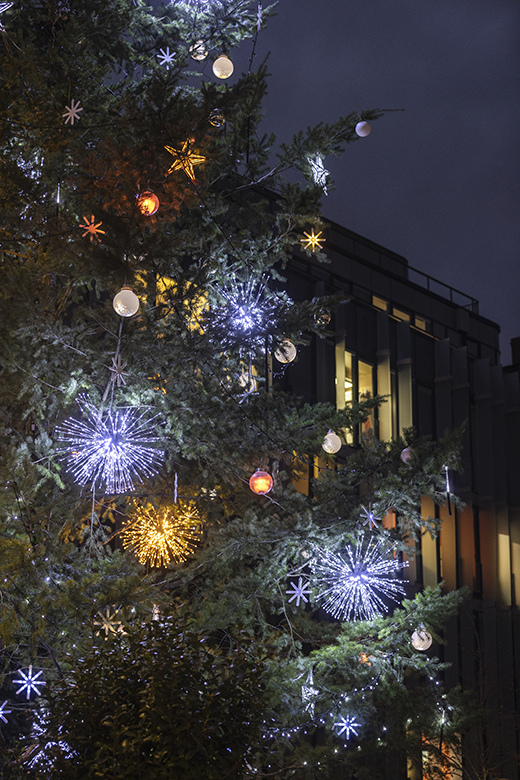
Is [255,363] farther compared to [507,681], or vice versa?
[507,681]

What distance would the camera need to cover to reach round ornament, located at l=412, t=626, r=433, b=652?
8188 millimetres

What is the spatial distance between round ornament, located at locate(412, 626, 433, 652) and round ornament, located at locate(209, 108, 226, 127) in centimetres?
573

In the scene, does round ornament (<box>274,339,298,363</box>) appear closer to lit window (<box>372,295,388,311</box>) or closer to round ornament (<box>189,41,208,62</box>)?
round ornament (<box>189,41,208,62</box>)

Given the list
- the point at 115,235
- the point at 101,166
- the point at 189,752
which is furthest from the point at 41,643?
the point at 101,166

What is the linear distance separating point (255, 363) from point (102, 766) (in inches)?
224

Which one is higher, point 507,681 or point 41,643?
point 507,681

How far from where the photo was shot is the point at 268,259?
31.8 feet

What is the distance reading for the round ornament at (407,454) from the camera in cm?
859

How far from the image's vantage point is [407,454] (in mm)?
8617

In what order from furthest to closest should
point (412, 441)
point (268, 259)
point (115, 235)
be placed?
point (268, 259)
point (412, 441)
point (115, 235)

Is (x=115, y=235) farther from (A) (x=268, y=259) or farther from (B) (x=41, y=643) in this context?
(B) (x=41, y=643)

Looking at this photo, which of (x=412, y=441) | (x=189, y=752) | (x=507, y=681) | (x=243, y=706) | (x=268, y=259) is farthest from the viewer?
(x=507, y=681)

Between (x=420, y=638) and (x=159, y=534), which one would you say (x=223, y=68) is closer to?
(x=159, y=534)

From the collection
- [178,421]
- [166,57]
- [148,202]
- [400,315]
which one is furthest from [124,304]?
[400,315]
